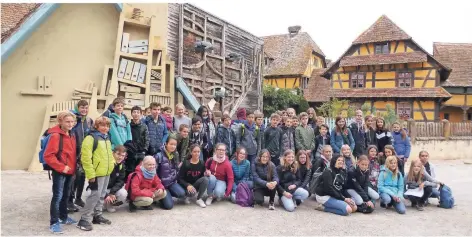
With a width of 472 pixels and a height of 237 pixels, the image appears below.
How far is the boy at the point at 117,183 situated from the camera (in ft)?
17.1

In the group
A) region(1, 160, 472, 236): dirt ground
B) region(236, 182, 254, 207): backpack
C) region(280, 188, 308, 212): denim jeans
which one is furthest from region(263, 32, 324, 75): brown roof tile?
region(1, 160, 472, 236): dirt ground

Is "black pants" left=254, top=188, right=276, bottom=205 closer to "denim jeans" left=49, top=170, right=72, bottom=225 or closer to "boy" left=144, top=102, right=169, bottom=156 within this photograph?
"boy" left=144, top=102, right=169, bottom=156

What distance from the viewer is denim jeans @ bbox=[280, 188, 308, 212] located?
20.2 feet

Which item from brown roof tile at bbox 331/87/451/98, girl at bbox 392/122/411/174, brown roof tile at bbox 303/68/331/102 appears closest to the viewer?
girl at bbox 392/122/411/174

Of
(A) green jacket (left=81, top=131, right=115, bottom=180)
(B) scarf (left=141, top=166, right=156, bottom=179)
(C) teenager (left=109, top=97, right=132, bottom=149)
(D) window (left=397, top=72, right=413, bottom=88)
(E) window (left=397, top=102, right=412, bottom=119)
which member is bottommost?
(B) scarf (left=141, top=166, right=156, bottom=179)

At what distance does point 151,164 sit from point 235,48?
10.5m

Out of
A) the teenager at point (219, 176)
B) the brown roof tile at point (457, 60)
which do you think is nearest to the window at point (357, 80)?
the brown roof tile at point (457, 60)

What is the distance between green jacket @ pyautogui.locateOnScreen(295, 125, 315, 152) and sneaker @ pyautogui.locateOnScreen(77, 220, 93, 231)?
13.1ft

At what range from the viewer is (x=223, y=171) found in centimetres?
645

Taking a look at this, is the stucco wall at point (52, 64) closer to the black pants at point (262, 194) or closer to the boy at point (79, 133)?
the boy at point (79, 133)

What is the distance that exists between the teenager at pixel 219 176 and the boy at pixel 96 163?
75.9 inches

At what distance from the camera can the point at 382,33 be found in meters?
24.6

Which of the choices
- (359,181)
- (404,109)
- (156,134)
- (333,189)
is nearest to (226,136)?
(156,134)

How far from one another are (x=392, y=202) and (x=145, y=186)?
396cm
